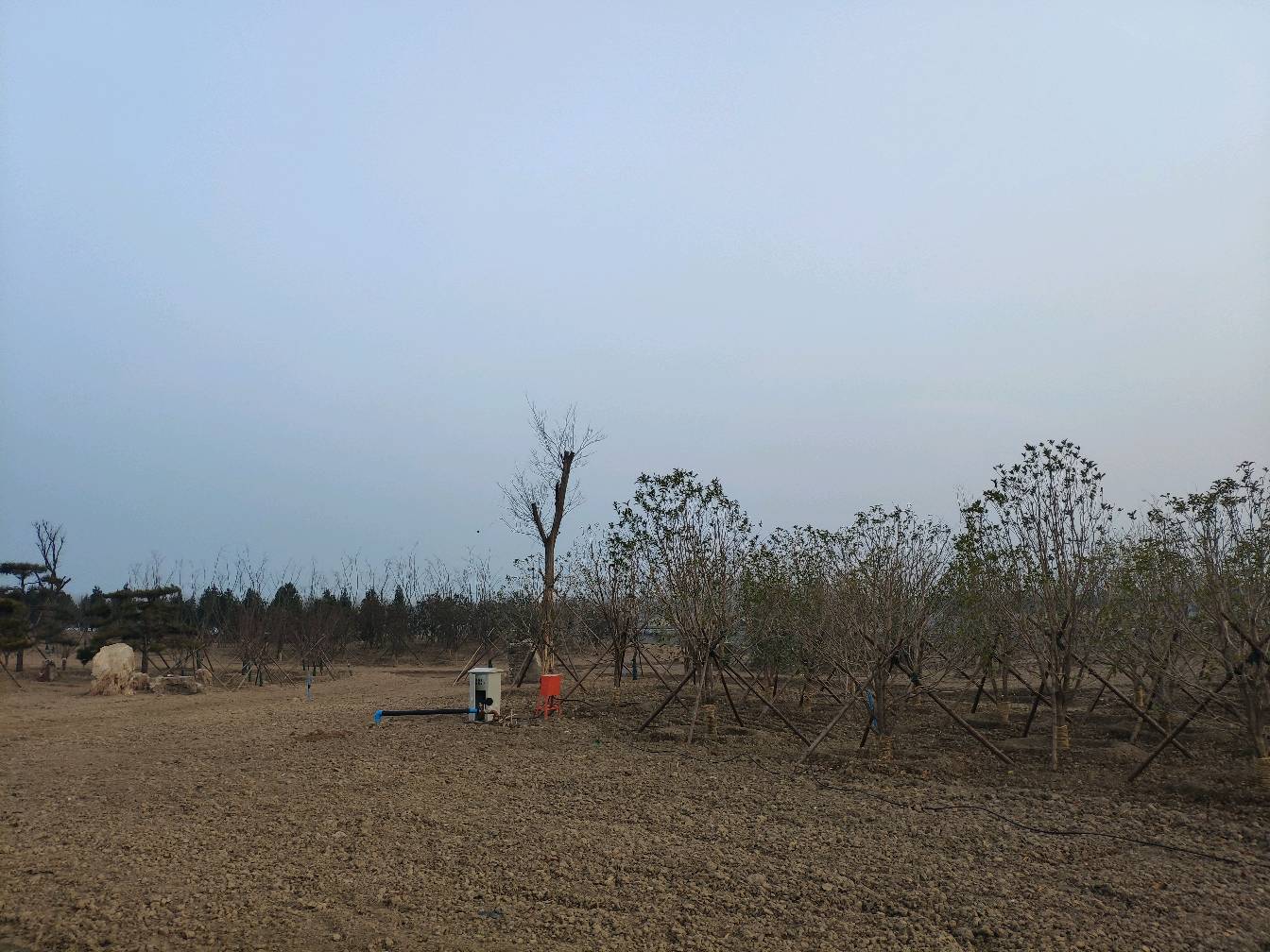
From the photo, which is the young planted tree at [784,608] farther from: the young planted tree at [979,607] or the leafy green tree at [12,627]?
the leafy green tree at [12,627]

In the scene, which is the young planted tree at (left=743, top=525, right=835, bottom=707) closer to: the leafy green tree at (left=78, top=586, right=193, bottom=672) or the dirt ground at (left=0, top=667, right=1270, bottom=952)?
the dirt ground at (left=0, top=667, right=1270, bottom=952)

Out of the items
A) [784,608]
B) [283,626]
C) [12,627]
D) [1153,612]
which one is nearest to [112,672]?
[12,627]

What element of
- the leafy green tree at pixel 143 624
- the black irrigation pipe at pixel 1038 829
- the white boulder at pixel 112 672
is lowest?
the black irrigation pipe at pixel 1038 829

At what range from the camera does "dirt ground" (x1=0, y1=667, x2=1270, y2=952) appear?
4891 millimetres

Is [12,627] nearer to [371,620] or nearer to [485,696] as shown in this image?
[485,696]

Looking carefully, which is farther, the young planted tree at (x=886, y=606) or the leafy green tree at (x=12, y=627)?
the leafy green tree at (x=12, y=627)

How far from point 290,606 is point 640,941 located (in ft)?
113

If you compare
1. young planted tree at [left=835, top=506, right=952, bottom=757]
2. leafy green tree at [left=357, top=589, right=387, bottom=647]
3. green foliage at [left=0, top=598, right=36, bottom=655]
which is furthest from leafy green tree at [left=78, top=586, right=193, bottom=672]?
young planted tree at [left=835, top=506, right=952, bottom=757]

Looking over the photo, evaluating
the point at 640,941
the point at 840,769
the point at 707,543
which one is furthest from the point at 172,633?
the point at 640,941

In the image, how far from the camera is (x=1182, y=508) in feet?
31.7

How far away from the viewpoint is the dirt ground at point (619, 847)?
193 inches

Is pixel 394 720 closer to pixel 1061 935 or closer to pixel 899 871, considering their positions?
pixel 899 871

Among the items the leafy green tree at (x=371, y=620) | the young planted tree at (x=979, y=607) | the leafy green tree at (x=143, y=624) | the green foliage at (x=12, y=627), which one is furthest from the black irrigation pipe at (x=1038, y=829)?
the leafy green tree at (x=371, y=620)

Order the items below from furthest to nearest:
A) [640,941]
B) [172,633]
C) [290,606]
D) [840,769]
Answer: [290,606] → [172,633] → [840,769] → [640,941]
